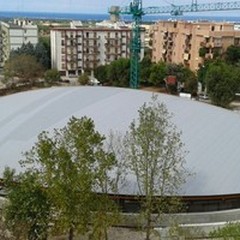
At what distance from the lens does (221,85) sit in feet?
131

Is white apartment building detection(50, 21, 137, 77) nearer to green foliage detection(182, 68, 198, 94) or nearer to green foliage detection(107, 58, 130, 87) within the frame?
green foliage detection(107, 58, 130, 87)

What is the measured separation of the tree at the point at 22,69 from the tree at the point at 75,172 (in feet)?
136

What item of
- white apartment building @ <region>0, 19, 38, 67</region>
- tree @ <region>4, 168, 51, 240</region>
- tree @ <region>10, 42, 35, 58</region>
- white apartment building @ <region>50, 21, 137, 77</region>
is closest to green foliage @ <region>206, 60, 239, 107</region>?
white apartment building @ <region>50, 21, 137, 77</region>

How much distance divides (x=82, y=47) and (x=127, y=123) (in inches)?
1723

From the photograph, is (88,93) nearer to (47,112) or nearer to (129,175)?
(47,112)

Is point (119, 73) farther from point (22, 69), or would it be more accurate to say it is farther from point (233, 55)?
point (233, 55)

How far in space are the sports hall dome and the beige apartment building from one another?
30415 mm

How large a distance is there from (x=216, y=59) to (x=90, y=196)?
40142 millimetres

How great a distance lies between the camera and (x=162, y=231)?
1545 centimetres

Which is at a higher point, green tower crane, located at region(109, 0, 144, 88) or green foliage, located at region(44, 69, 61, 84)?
green tower crane, located at region(109, 0, 144, 88)

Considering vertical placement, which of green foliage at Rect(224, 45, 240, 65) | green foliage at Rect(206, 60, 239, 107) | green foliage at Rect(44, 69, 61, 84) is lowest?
green foliage at Rect(44, 69, 61, 84)

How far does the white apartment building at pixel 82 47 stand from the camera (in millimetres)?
61719

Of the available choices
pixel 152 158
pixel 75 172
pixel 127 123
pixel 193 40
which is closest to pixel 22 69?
pixel 193 40

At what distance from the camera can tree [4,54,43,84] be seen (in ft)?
174
